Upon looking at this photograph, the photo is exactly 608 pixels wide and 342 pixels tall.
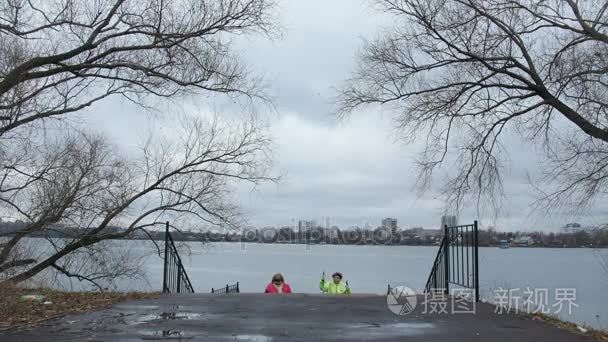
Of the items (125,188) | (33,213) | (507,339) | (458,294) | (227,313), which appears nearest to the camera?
(507,339)

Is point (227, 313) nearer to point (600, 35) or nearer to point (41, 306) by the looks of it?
point (41, 306)

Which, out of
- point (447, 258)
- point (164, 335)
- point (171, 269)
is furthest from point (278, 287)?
point (164, 335)

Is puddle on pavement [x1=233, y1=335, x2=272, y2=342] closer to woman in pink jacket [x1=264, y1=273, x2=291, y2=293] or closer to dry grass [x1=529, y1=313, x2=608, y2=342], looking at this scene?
dry grass [x1=529, y1=313, x2=608, y2=342]

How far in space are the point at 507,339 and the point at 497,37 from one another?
7.22 metres

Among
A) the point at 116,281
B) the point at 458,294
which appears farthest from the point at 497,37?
the point at 116,281

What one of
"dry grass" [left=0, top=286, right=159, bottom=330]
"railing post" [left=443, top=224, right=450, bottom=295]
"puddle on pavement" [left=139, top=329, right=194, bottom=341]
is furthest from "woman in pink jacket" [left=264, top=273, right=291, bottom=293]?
"puddle on pavement" [left=139, top=329, right=194, bottom=341]

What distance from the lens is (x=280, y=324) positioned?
8.84m

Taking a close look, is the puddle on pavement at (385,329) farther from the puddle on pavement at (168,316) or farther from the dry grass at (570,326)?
the puddle on pavement at (168,316)

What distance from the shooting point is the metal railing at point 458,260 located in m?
11.6

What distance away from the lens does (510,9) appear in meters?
12.9

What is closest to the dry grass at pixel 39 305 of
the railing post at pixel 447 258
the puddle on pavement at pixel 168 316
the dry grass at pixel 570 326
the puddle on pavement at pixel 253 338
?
the puddle on pavement at pixel 168 316

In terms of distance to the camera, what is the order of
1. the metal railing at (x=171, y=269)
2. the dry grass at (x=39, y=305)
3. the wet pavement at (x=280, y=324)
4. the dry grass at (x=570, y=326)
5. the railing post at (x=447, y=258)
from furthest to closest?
the metal railing at (x=171, y=269), the railing post at (x=447, y=258), the dry grass at (x=39, y=305), the dry grass at (x=570, y=326), the wet pavement at (x=280, y=324)

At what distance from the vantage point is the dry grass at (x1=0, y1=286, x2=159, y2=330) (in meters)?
9.03

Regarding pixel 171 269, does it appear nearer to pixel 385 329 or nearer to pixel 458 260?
pixel 458 260
